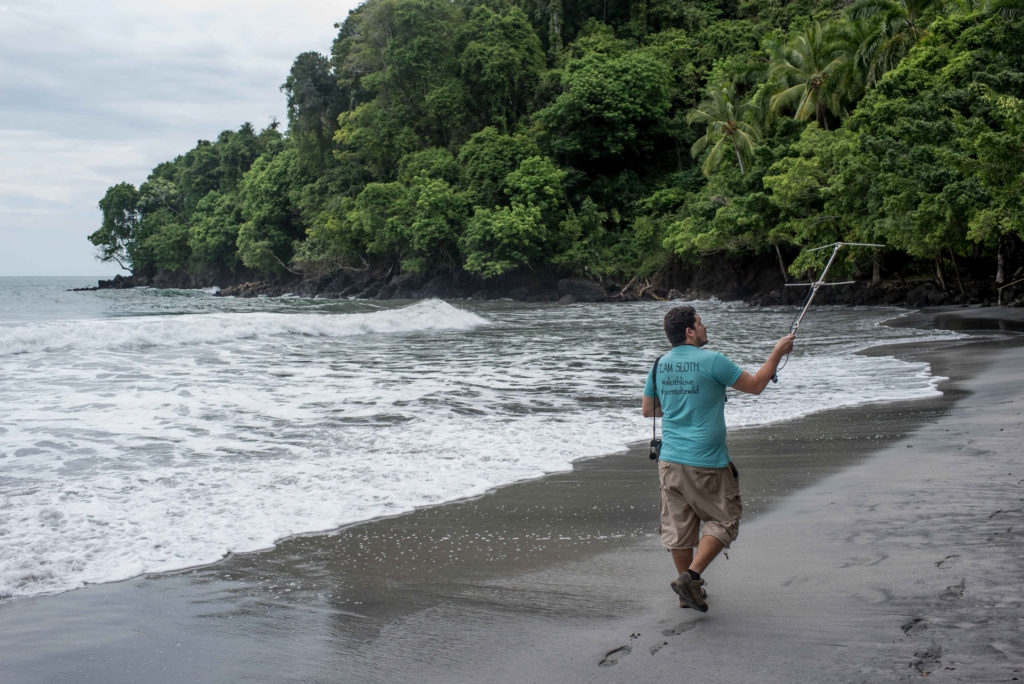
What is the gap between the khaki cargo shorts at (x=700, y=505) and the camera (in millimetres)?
3629

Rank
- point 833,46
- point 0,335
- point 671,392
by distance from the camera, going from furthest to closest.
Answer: point 833,46 → point 0,335 → point 671,392

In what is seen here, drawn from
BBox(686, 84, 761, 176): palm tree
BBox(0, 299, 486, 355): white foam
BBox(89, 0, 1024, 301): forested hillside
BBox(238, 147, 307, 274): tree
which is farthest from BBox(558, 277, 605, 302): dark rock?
BBox(238, 147, 307, 274): tree

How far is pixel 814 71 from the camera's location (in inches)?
1363

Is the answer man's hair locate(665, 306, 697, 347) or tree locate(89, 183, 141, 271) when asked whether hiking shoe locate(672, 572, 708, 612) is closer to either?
man's hair locate(665, 306, 697, 347)

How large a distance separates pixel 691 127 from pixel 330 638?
152 ft

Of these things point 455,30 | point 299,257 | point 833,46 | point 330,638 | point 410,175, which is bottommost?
point 330,638

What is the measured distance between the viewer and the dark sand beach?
305 centimetres

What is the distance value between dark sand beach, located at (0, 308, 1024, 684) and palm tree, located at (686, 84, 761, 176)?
33639 millimetres

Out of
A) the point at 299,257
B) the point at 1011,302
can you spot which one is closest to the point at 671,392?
the point at 1011,302

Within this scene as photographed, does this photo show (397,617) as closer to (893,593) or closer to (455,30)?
(893,593)

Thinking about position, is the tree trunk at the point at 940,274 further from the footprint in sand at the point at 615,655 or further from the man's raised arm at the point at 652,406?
the footprint in sand at the point at 615,655

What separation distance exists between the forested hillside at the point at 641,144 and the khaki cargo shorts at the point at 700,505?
18594 mm

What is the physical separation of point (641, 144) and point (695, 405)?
4445 centimetres

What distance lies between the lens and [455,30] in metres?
49.0
